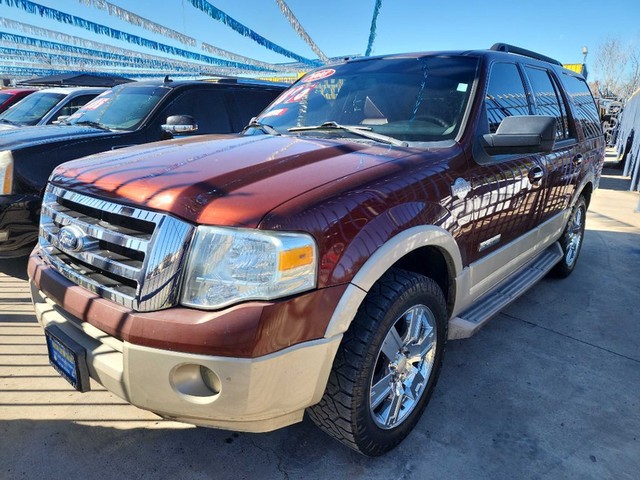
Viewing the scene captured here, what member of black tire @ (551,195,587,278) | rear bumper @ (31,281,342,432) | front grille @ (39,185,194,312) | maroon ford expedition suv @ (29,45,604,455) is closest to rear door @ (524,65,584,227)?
black tire @ (551,195,587,278)

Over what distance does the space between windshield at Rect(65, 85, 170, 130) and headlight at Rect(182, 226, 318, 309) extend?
13.0 ft

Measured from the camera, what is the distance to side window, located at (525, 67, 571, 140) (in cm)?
356

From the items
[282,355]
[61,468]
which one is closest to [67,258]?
[61,468]

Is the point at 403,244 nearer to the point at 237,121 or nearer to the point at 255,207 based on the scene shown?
the point at 255,207

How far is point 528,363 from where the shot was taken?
3.12m

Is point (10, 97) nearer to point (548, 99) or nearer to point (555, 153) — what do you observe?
point (548, 99)

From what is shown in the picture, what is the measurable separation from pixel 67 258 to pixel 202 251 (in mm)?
869

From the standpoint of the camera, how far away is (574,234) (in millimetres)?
4688

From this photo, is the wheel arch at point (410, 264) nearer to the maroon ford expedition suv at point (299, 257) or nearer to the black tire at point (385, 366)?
the maroon ford expedition suv at point (299, 257)

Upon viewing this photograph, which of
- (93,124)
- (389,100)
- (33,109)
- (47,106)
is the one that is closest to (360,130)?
(389,100)

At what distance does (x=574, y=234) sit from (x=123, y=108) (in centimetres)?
518

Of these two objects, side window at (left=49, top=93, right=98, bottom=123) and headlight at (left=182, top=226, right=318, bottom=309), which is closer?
headlight at (left=182, top=226, right=318, bottom=309)

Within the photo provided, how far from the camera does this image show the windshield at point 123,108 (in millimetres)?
5145

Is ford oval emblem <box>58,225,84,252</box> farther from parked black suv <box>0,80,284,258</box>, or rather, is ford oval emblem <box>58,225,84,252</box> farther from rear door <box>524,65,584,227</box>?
rear door <box>524,65,584,227</box>
